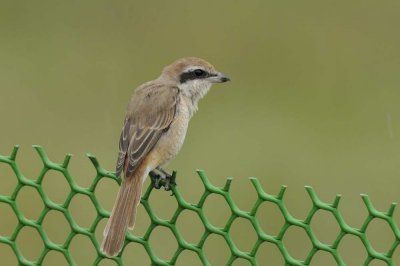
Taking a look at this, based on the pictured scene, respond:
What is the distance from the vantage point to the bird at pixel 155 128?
7.71m

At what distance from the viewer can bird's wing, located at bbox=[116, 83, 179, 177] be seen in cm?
812

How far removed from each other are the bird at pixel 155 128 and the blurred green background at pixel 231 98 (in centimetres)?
279

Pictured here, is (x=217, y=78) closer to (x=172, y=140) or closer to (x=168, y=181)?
(x=172, y=140)

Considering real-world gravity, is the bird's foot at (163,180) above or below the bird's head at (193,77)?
below

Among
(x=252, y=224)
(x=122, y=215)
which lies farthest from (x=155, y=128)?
(x=252, y=224)

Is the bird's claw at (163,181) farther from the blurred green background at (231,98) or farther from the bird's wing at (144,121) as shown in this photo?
the blurred green background at (231,98)

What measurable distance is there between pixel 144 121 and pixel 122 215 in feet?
3.80

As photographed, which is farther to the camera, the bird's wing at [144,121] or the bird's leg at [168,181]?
the bird's wing at [144,121]

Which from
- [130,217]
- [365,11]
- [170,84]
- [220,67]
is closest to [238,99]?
[220,67]

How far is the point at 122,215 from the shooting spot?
24.3 feet

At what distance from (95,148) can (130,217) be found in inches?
262

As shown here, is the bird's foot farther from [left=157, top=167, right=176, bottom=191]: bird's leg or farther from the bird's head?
the bird's head

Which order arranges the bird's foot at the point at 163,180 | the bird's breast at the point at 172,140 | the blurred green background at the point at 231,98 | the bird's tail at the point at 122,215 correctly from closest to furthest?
the bird's tail at the point at 122,215
the bird's foot at the point at 163,180
the bird's breast at the point at 172,140
the blurred green background at the point at 231,98

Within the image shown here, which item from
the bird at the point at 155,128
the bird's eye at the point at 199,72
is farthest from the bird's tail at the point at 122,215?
the bird's eye at the point at 199,72
